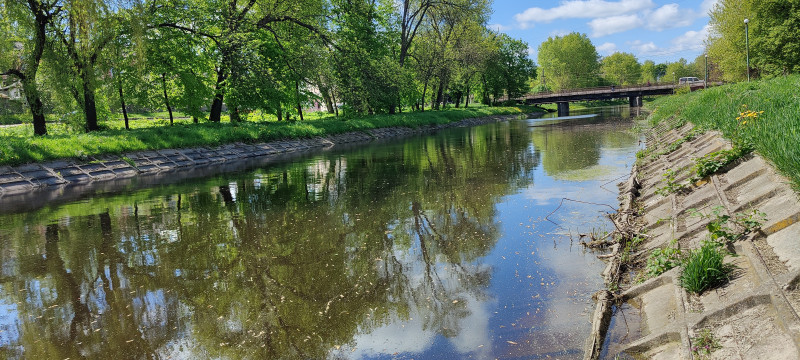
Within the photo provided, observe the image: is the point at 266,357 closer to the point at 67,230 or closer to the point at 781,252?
the point at 781,252

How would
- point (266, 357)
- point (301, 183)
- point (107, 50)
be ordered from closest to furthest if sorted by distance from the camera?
1. point (266, 357)
2. point (301, 183)
3. point (107, 50)

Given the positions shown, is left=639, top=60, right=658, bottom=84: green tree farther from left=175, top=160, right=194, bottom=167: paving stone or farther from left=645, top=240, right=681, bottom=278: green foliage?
left=645, top=240, right=681, bottom=278: green foliage

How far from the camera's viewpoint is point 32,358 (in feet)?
17.3

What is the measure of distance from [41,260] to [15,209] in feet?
24.9

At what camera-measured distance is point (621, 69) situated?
135 metres

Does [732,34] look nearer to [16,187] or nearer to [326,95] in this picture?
[326,95]

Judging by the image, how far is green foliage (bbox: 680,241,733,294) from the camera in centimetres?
466

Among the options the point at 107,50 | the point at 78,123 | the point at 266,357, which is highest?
the point at 107,50

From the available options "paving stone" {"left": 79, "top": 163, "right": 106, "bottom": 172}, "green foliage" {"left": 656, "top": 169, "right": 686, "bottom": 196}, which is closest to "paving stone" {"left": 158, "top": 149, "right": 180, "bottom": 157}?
"paving stone" {"left": 79, "top": 163, "right": 106, "bottom": 172}

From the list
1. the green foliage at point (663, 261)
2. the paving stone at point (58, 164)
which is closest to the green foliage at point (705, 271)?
the green foliage at point (663, 261)

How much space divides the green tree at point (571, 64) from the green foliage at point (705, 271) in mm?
116686

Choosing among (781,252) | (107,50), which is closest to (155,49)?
(107,50)

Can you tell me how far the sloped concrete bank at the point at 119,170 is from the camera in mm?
17953

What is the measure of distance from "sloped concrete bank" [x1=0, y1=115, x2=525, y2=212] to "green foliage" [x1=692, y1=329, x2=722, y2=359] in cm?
1721
